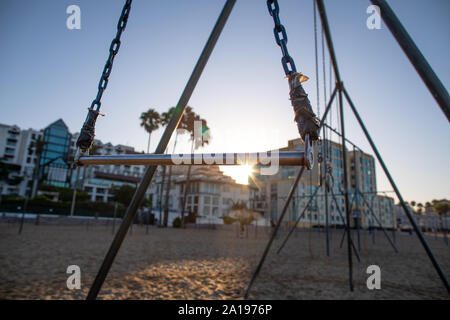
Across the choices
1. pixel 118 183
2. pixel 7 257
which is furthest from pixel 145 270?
pixel 118 183

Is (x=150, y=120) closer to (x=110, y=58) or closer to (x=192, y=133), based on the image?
(x=192, y=133)

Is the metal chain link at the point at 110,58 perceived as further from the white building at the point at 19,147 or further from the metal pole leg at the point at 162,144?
the white building at the point at 19,147

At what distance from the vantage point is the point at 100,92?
2.16 m

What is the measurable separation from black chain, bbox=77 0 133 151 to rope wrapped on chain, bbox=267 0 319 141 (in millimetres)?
1286

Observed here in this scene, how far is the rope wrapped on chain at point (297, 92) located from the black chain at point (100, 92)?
1.29m

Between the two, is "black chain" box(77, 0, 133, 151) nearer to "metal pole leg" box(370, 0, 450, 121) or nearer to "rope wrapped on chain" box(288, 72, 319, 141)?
"rope wrapped on chain" box(288, 72, 319, 141)

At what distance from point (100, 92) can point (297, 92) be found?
63.6 inches

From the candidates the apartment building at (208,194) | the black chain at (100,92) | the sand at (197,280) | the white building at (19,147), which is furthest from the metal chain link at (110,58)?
the white building at (19,147)

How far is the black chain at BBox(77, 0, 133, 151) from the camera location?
1993 mm

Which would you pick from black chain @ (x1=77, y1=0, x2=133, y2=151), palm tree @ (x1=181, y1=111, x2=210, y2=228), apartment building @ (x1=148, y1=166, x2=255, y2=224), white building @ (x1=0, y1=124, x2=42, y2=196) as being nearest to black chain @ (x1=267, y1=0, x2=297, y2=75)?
black chain @ (x1=77, y1=0, x2=133, y2=151)
